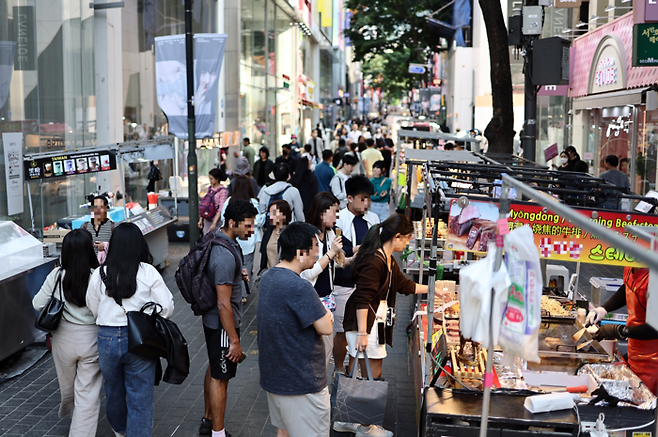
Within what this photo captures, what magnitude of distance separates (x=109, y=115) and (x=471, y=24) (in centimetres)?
3037

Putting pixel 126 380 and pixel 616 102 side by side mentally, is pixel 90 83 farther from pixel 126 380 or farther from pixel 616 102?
pixel 616 102

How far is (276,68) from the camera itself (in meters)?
35.2

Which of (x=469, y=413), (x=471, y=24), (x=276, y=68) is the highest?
(x=471, y=24)

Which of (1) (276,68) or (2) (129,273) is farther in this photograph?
(1) (276,68)

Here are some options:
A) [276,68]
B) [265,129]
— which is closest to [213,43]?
[265,129]

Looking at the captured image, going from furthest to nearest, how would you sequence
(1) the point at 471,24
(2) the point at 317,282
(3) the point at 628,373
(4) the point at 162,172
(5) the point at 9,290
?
(1) the point at 471,24, (4) the point at 162,172, (5) the point at 9,290, (2) the point at 317,282, (3) the point at 628,373

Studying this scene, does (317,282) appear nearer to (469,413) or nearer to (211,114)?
(469,413)

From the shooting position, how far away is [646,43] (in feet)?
35.3

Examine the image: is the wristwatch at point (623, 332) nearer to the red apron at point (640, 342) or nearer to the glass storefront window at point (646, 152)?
the red apron at point (640, 342)

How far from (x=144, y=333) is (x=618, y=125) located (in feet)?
48.6

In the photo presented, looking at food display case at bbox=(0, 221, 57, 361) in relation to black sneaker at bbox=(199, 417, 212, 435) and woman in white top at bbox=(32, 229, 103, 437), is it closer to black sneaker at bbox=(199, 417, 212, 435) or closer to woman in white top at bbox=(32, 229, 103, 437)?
woman in white top at bbox=(32, 229, 103, 437)

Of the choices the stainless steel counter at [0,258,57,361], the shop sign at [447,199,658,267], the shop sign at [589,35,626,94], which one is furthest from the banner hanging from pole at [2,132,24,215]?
the shop sign at [589,35,626,94]

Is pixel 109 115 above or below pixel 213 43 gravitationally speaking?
below

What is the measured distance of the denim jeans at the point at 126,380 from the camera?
4980mm
